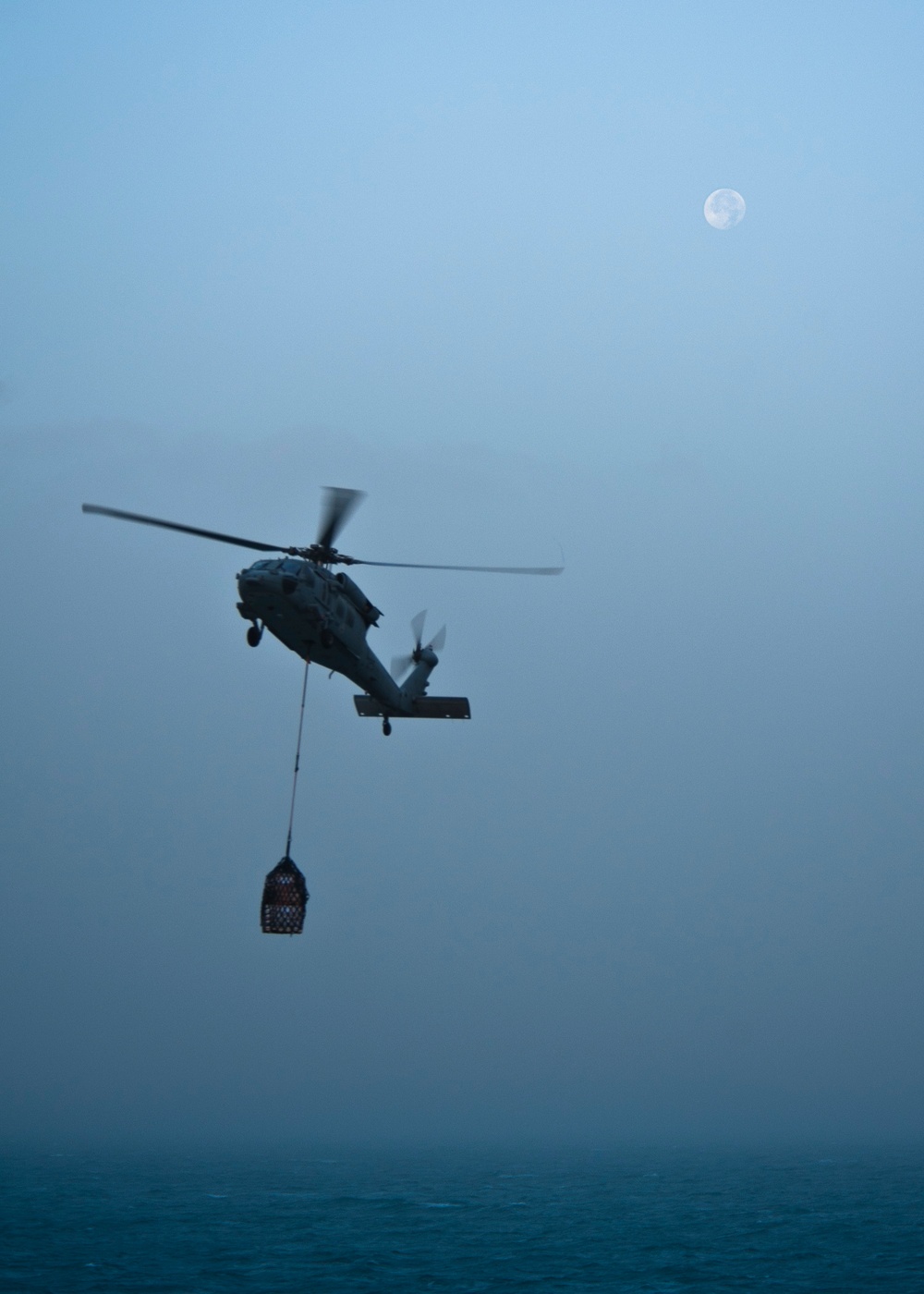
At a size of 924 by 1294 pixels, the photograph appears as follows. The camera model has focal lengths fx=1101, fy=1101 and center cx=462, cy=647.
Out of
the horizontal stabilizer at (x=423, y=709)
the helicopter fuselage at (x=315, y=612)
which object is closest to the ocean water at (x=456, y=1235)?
the horizontal stabilizer at (x=423, y=709)

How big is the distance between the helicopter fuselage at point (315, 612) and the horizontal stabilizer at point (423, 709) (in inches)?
55.6

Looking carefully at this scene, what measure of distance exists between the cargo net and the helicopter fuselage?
5.33 m

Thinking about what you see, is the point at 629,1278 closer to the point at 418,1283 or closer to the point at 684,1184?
the point at 418,1283

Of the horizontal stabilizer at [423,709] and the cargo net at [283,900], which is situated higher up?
the horizontal stabilizer at [423,709]

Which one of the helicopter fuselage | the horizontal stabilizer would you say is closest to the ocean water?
the horizontal stabilizer

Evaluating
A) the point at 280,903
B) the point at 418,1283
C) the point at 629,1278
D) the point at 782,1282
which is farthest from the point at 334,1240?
the point at 280,903

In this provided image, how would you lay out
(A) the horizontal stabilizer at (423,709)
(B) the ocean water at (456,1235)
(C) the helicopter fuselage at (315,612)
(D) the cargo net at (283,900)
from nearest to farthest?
1. (D) the cargo net at (283,900)
2. (C) the helicopter fuselage at (315,612)
3. (A) the horizontal stabilizer at (423,709)
4. (B) the ocean water at (456,1235)

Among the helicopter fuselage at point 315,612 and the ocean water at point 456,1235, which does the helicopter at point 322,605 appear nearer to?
the helicopter fuselage at point 315,612

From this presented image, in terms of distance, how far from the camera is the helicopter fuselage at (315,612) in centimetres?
2353

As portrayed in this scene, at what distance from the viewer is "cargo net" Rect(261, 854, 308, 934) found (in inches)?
844

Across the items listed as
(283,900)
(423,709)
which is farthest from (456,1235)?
(283,900)

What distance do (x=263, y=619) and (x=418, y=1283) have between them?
54249 millimetres

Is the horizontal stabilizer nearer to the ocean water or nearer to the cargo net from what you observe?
the cargo net

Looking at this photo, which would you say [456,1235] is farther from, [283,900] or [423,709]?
[283,900]
